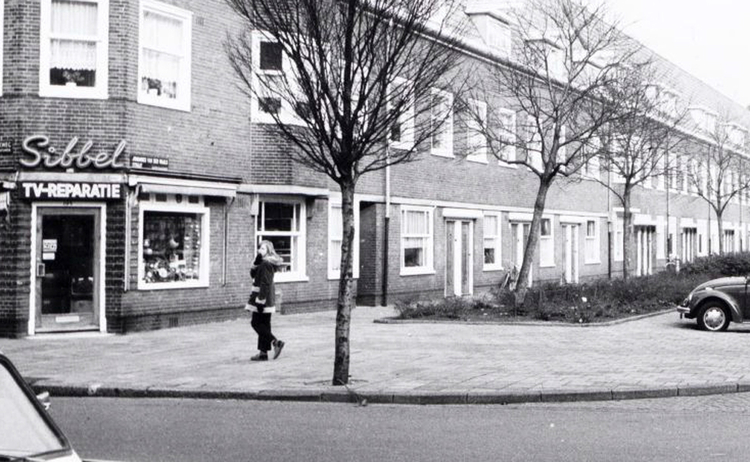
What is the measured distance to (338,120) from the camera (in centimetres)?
1127

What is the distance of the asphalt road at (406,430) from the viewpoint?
7.61 metres

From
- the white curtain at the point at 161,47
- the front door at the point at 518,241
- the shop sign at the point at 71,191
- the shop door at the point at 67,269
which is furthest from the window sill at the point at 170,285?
the front door at the point at 518,241

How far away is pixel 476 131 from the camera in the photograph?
24.3m

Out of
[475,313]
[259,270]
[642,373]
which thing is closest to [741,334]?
[475,313]

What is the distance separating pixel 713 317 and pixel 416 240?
10.6 meters

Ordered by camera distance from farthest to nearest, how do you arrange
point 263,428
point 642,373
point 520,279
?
point 520,279 < point 642,373 < point 263,428

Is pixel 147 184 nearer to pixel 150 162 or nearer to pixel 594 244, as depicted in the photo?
pixel 150 162

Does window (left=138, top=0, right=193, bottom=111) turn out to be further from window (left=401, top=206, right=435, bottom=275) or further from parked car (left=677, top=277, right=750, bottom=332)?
parked car (left=677, top=277, right=750, bottom=332)

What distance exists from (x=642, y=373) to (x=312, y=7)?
20.3ft

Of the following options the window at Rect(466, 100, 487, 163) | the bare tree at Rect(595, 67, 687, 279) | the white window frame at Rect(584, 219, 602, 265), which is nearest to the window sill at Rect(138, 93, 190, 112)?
the window at Rect(466, 100, 487, 163)

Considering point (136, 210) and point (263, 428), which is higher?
point (136, 210)

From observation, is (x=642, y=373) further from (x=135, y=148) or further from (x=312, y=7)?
(x=135, y=148)

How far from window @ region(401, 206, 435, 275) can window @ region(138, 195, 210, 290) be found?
805 cm

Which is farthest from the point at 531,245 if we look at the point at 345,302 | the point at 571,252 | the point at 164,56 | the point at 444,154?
the point at 571,252
